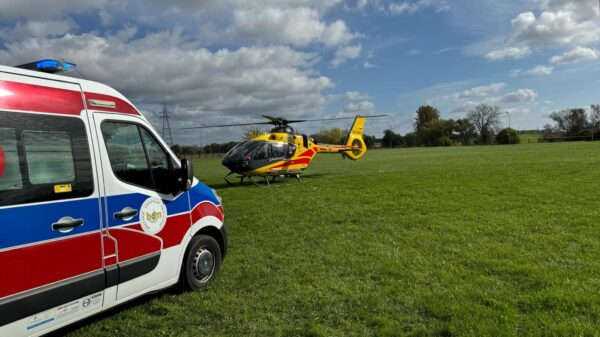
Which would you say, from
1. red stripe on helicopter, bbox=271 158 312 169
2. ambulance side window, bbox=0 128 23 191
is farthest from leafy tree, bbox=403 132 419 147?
ambulance side window, bbox=0 128 23 191

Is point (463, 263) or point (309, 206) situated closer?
point (463, 263)

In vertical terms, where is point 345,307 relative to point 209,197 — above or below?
below

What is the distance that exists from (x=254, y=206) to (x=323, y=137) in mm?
108020

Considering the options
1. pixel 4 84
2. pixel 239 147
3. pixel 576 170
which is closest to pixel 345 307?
pixel 4 84

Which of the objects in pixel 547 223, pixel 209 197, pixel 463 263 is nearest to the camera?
pixel 209 197

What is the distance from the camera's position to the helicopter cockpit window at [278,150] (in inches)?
741

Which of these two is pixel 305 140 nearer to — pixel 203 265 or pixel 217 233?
pixel 217 233

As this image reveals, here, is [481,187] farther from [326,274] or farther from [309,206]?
[326,274]

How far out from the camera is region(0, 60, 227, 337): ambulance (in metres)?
3.35

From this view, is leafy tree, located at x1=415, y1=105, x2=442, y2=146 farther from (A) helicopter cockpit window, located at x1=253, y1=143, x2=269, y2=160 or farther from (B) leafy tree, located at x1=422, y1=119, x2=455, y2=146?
(A) helicopter cockpit window, located at x1=253, y1=143, x2=269, y2=160

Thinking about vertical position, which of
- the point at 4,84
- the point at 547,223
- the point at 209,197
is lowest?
the point at 547,223

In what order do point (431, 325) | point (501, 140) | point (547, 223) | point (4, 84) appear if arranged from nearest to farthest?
1. point (4, 84)
2. point (431, 325)
3. point (547, 223)
4. point (501, 140)

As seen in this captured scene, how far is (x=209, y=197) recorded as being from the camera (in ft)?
18.8

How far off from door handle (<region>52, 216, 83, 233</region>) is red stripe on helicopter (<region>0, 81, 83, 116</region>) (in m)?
1.00
